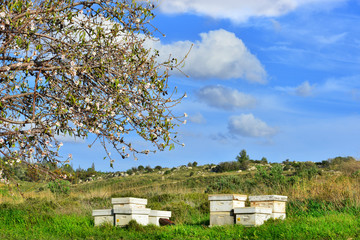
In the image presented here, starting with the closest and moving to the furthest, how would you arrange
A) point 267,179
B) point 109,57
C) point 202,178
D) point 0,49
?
point 0,49 → point 109,57 → point 267,179 → point 202,178

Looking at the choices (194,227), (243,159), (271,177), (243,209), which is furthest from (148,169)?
(243,209)

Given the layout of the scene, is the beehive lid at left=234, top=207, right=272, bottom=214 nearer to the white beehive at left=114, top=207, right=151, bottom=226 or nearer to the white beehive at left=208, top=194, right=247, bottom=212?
the white beehive at left=208, top=194, right=247, bottom=212

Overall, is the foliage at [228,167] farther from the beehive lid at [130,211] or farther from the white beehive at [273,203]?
the beehive lid at [130,211]

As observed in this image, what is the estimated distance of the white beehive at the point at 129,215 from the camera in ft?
37.2

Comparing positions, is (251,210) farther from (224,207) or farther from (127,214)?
(127,214)

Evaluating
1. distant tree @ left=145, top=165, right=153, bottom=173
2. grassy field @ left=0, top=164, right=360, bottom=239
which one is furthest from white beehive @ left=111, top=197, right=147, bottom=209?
distant tree @ left=145, top=165, right=153, bottom=173

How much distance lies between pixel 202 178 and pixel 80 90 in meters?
31.0

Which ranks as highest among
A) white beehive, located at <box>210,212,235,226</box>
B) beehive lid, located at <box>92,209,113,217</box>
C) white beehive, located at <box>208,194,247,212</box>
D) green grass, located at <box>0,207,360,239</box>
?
white beehive, located at <box>208,194,247,212</box>

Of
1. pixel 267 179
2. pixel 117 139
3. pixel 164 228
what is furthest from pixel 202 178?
pixel 117 139

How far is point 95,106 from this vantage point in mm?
8414

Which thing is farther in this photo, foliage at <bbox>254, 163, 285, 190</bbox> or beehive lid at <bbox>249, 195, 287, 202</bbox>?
foliage at <bbox>254, 163, 285, 190</bbox>

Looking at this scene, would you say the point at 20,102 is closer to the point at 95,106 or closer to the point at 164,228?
the point at 95,106

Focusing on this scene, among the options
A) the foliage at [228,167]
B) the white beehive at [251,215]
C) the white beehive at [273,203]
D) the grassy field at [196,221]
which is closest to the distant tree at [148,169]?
the foliage at [228,167]

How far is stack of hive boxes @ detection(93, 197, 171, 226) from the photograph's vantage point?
37.4ft
